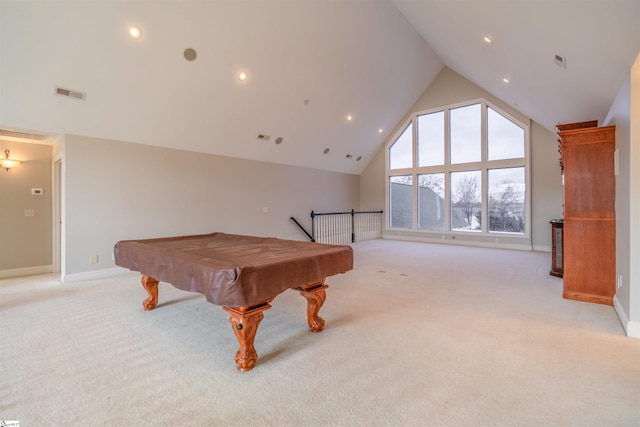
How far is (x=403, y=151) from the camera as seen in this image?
9281 millimetres

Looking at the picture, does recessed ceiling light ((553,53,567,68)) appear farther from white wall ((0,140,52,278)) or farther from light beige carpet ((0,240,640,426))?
white wall ((0,140,52,278))

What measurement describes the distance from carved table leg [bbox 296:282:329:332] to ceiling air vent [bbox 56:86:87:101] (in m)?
4.15

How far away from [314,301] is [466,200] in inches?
274

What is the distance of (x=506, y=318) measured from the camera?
2957mm

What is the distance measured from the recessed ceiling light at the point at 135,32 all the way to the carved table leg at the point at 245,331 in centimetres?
374

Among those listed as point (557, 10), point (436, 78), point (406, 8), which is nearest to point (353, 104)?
point (406, 8)

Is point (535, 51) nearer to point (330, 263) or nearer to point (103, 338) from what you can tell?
point (330, 263)

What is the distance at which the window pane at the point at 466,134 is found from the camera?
793cm

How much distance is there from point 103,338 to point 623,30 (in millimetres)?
4801

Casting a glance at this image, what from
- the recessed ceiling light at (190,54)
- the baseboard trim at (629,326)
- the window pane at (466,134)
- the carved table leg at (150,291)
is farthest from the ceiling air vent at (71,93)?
the window pane at (466,134)

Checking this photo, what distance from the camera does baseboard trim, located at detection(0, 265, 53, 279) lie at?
4.85 meters

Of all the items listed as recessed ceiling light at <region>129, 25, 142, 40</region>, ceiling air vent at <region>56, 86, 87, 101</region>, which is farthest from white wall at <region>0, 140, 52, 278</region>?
recessed ceiling light at <region>129, 25, 142, 40</region>

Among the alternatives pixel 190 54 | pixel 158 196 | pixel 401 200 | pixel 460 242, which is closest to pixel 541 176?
pixel 460 242

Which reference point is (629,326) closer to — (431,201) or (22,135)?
(431,201)
